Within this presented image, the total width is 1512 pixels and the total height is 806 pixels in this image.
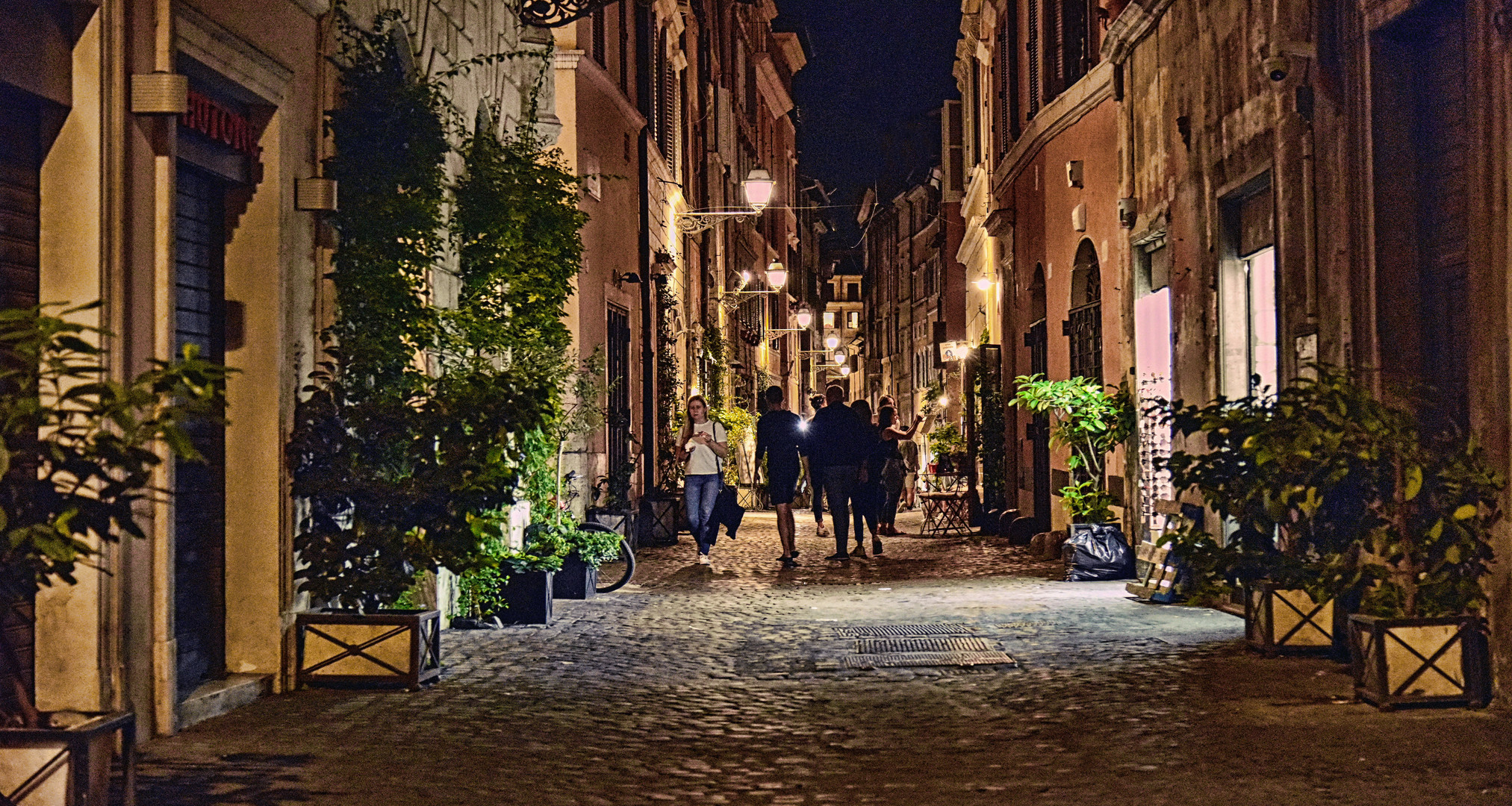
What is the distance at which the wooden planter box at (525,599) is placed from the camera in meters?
11.7

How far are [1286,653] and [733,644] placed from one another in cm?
325

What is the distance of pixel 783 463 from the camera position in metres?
17.2

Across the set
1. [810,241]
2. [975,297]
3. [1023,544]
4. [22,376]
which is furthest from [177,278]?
[810,241]

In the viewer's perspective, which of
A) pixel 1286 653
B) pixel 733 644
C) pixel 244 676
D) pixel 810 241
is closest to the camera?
pixel 244 676

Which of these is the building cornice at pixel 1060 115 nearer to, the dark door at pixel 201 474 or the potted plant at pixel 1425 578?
the potted plant at pixel 1425 578

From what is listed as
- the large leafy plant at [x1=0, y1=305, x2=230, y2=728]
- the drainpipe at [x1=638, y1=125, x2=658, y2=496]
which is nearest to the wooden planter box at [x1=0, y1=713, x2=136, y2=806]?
the large leafy plant at [x1=0, y1=305, x2=230, y2=728]

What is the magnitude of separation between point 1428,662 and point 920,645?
137 inches

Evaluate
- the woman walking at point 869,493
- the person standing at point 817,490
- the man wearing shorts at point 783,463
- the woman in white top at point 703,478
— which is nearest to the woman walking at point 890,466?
the person standing at point 817,490

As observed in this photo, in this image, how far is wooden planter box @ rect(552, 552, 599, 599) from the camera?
13.5 meters

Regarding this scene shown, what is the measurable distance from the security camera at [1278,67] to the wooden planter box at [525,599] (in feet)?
18.5

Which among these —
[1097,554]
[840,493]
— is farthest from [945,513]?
[1097,554]

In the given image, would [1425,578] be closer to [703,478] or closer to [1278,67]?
[1278,67]

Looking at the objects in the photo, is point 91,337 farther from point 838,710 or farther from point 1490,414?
point 1490,414

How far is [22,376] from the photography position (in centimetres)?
454
